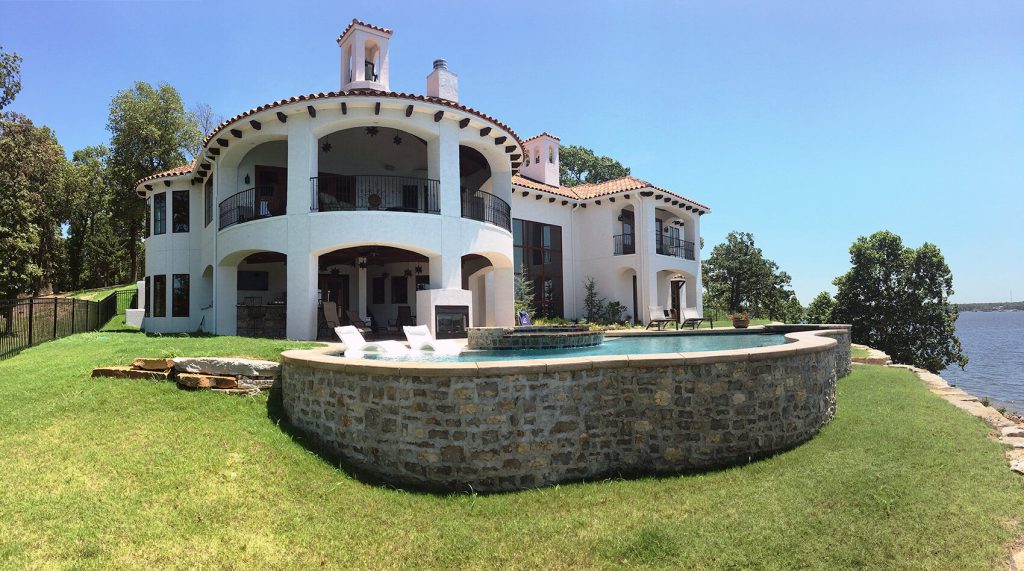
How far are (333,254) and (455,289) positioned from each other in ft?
15.0

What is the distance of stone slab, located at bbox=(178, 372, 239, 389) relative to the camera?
25.7ft

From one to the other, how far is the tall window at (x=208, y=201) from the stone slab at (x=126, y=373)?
431 inches

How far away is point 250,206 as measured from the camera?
16.7m

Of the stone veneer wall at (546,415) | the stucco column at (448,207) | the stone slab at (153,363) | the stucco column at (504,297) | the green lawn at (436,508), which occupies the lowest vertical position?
the green lawn at (436,508)

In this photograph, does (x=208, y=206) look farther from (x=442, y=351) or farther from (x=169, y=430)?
(x=169, y=430)

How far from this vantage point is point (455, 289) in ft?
47.5

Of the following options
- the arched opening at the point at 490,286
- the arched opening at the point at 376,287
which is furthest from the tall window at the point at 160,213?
the arched opening at the point at 490,286

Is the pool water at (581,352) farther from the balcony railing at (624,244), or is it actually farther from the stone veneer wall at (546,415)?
the balcony railing at (624,244)

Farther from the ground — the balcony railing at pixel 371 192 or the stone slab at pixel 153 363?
the balcony railing at pixel 371 192

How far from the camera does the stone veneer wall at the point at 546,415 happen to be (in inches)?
227

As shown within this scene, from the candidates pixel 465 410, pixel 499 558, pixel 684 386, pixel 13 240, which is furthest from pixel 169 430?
pixel 13 240

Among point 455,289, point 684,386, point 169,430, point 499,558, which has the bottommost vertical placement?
point 499,558

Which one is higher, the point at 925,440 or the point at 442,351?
the point at 442,351

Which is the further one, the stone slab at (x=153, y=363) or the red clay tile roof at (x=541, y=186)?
the red clay tile roof at (x=541, y=186)
